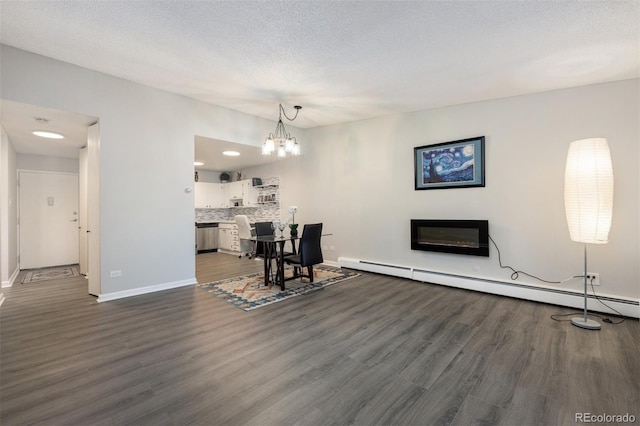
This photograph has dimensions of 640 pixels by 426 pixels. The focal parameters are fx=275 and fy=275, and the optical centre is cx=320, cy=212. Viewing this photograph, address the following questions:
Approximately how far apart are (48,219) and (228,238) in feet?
12.4

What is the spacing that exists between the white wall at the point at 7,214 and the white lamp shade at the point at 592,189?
730cm

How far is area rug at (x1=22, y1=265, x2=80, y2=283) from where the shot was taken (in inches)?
191

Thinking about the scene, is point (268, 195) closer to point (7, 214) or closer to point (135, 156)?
point (135, 156)

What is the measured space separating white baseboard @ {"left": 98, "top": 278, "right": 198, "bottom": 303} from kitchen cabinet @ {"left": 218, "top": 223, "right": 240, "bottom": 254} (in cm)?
304

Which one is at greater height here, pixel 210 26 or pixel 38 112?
pixel 210 26

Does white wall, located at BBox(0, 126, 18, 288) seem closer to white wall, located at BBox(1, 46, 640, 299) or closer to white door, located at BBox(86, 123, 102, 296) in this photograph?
white door, located at BBox(86, 123, 102, 296)

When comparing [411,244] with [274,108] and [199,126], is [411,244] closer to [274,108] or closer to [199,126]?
[274,108]

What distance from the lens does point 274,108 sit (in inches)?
186

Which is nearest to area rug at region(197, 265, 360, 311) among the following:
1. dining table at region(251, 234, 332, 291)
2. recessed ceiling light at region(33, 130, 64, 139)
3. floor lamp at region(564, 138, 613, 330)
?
dining table at region(251, 234, 332, 291)

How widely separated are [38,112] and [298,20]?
3.36 meters

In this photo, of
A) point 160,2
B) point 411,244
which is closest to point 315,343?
point 411,244

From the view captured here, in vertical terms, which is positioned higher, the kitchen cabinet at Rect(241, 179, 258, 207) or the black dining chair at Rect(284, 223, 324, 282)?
the kitchen cabinet at Rect(241, 179, 258, 207)

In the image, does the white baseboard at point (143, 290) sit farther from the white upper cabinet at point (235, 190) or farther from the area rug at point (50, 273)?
the white upper cabinet at point (235, 190)

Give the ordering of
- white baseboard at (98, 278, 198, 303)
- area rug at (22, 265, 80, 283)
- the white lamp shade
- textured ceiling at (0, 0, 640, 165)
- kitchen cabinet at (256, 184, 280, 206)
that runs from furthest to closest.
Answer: kitchen cabinet at (256, 184, 280, 206) → area rug at (22, 265, 80, 283) → white baseboard at (98, 278, 198, 303) → the white lamp shade → textured ceiling at (0, 0, 640, 165)
